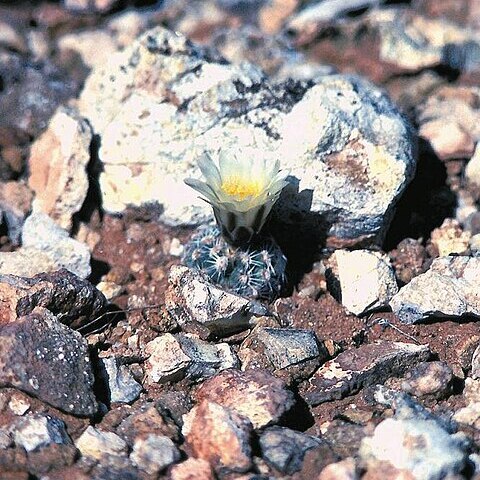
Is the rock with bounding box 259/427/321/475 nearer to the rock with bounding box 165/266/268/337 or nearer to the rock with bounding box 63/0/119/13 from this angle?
the rock with bounding box 165/266/268/337

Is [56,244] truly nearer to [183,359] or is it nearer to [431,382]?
[183,359]

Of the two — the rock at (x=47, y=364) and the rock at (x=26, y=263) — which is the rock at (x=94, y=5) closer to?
the rock at (x=26, y=263)

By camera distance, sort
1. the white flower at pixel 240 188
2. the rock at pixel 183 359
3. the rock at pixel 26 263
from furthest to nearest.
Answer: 1. the rock at pixel 26 263
2. the white flower at pixel 240 188
3. the rock at pixel 183 359

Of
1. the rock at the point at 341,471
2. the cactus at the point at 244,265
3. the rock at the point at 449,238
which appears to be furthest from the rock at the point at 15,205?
the rock at the point at 341,471

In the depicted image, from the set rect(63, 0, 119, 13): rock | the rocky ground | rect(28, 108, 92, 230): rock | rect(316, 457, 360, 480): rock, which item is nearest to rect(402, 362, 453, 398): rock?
the rocky ground

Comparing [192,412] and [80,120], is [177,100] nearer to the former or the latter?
[80,120]

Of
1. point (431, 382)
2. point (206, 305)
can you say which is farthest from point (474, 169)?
point (206, 305)

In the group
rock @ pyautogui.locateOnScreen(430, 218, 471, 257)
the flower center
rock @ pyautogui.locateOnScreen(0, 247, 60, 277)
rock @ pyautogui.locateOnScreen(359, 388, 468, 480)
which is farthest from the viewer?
rock @ pyautogui.locateOnScreen(430, 218, 471, 257)
